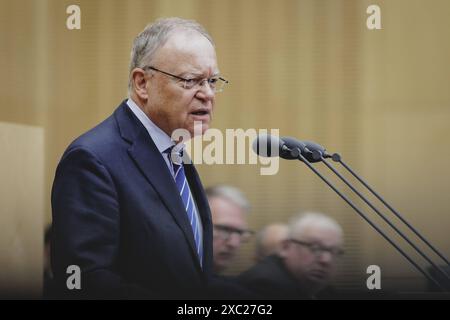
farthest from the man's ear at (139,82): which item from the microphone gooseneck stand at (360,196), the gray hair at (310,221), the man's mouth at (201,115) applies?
the gray hair at (310,221)

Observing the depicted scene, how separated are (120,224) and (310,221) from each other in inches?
46.1

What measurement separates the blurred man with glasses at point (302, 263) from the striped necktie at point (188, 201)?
0.56 feet

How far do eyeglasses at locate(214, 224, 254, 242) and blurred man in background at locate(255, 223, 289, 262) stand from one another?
4 centimetres

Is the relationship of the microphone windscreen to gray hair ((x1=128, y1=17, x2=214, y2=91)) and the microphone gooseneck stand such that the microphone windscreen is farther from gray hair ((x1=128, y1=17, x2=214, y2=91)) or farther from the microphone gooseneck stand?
gray hair ((x1=128, y1=17, x2=214, y2=91))

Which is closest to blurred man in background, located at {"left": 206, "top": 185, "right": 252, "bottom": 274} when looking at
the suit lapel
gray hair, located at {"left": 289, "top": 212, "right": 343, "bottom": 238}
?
gray hair, located at {"left": 289, "top": 212, "right": 343, "bottom": 238}

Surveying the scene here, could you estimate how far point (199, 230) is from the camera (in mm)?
1644

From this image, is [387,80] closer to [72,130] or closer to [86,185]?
[72,130]

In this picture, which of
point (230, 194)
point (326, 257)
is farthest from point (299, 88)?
point (326, 257)

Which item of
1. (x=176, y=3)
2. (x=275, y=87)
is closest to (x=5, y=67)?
(x=176, y=3)

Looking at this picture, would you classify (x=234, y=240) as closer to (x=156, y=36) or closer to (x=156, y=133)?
(x=156, y=133)

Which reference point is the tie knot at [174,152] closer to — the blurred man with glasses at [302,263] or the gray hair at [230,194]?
the blurred man with glasses at [302,263]

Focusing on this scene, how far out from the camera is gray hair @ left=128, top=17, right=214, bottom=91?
158cm

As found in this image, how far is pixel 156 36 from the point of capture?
5.24 ft

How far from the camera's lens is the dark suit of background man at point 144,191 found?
1456mm
